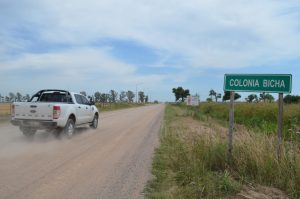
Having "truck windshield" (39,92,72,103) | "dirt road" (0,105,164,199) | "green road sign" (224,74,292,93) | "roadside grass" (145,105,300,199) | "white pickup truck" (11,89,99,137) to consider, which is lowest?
"dirt road" (0,105,164,199)

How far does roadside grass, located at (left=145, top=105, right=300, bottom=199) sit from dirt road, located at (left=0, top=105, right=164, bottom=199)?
551 millimetres

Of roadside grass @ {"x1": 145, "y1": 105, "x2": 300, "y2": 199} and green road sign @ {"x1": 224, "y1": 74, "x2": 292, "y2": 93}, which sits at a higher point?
green road sign @ {"x1": 224, "y1": 74, "x2": 292, "y2": 93}

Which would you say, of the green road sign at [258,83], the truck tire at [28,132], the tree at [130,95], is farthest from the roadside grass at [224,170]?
the tree at [130,95]

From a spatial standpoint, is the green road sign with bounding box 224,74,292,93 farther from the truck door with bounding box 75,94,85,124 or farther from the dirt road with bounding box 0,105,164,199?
the truck door with bounding box 75,94,85,124

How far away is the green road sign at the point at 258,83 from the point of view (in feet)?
25.3

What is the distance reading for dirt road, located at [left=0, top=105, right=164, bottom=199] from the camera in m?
6.71

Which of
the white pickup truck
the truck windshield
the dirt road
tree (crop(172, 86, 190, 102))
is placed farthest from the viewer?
tree (crop(172, 86, 190, 102))

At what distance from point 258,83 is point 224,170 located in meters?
1.99

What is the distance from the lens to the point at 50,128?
14102 millimetres

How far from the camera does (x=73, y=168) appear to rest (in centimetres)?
874

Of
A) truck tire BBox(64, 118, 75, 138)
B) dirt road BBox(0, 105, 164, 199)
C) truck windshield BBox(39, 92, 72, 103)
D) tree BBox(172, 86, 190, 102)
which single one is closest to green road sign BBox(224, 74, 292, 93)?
dirt road BBox(0, 105, 164, 199)

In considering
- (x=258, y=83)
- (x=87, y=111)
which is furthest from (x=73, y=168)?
(x=87, y=111)

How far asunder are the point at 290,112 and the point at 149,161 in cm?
1820

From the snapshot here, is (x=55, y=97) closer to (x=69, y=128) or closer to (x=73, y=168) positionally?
(x=69, y=128)
